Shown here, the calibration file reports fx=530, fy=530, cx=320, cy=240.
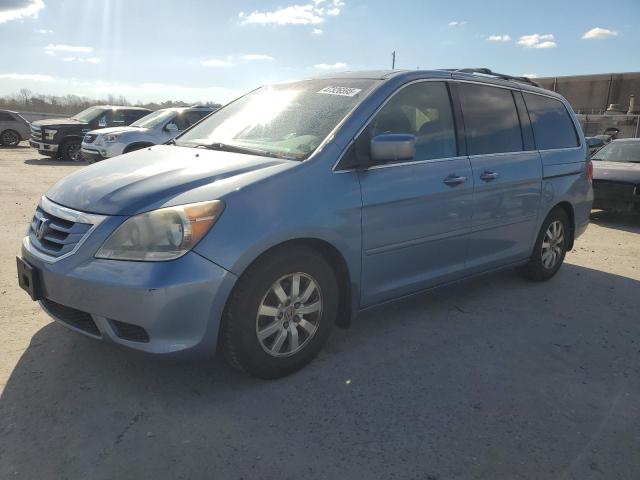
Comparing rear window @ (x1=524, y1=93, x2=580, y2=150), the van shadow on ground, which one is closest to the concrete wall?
rear window @ (x1=524, y1=93, x2=580, y2=150)

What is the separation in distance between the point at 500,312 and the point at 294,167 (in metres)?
2.36

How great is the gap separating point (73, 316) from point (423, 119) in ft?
8.30

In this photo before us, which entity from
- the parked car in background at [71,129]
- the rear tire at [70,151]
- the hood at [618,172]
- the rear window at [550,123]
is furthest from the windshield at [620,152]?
the rear tire at [70,151]

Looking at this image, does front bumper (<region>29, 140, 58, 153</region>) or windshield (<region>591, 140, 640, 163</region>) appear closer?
windshield (<region>591, 140, 640, 163</region>)

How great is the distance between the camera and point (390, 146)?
10.2 feet

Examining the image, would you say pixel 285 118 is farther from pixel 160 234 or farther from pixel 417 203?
pixel 160 234

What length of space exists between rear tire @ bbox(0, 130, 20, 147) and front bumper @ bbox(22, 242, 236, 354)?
21.4m

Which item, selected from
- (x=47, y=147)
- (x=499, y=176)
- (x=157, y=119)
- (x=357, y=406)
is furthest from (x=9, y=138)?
(x=357, y=406)

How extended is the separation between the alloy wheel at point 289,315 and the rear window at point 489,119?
5.85 feet

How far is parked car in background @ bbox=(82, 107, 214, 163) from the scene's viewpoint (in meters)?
11.9

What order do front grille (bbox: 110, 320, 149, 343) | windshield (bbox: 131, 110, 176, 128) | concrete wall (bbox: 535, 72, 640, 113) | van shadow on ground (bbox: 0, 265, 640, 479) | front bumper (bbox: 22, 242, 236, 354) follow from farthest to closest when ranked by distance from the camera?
concrete wall (bbox: 535, 72, 640, 113)
windshield (bbox: 131, 110, 176, 128)
front grille (bbox: 110, 320, 149, 343)
front bumper (bbox: 22, 242, 236, 354)
van shadow on ground (bbox: 0, 265, 640, 479)

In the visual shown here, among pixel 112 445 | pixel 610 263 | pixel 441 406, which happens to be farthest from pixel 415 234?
pixel 610 263

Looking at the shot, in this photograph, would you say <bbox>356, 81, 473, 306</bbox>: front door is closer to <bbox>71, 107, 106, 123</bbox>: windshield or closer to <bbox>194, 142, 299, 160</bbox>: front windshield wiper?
<bbox>194, 142, 299, 160</bbox>: front windshield wiper

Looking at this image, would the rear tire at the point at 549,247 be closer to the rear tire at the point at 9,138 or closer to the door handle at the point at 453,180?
the door handle at the point at 453,180
